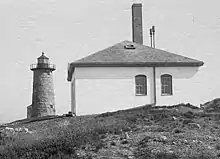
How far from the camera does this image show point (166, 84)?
30891mm

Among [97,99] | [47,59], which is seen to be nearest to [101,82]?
[97,99]

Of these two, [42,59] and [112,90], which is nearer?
[112,90]

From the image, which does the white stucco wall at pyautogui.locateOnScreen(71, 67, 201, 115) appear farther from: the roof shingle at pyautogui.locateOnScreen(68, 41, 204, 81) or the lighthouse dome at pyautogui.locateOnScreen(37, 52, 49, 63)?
the lighthouse dome at pyautogui.locateOnScreen(37, 52, 49, 63)

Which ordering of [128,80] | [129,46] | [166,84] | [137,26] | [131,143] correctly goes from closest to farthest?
1. [131,143]
2. [128,80]
3. [166,84]
4. [129,46]
5. [137,26]

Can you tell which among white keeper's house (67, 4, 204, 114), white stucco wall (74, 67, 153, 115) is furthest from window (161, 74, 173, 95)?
white stucco wall (74, 67, 153, 115)

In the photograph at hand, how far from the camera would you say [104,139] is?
1391 centimetres

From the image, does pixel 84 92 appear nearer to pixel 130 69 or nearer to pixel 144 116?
pixel 130 69

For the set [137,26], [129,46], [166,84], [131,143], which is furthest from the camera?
[137,26]

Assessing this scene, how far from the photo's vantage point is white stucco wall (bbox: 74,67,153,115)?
29812 millimetres

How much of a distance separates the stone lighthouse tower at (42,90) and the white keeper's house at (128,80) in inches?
335

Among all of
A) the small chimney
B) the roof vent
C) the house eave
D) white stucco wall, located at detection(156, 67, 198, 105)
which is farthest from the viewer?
the small chimney

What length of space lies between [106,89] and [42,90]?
36.7 ft

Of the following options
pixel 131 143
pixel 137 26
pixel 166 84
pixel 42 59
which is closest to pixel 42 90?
pixel 42 59

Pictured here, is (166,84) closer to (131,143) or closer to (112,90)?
(112,90)
